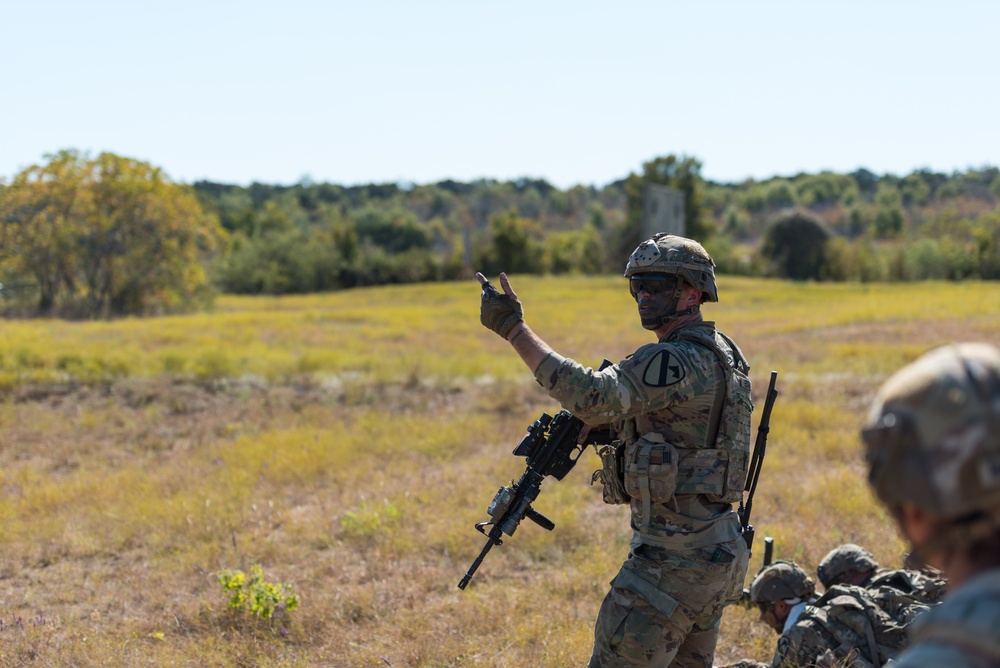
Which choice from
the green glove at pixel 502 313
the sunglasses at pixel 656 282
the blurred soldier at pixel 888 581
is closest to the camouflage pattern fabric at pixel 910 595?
the blurred soldier at pixel 888 581

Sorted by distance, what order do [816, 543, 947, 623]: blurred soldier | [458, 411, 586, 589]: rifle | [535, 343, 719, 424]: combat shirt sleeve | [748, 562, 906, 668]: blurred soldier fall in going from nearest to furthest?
[535, 343, 719, 424]: combat shirt sleeve → [458, 411, 586, 589]: rifle → [748, 562, 906, 668]: blurred soldier → [816, 543, 947, 623]: blurred soldier

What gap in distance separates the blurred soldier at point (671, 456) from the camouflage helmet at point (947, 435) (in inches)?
50.8

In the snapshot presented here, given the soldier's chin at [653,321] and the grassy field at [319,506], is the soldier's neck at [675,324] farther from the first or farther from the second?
the grassy field at [319,506]

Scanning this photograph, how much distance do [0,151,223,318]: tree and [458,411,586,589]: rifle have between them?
30.4 metres

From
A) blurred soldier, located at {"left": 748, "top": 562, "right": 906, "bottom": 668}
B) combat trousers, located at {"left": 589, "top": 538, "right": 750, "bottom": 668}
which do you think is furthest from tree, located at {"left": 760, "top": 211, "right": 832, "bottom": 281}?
combat trousers, located at {"left": 589, "top": 538, "right": 750, "bottom": 668}

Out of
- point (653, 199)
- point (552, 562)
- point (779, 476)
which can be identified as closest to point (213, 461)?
point (552, 562)

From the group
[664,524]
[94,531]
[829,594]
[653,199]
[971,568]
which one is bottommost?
[94,531]

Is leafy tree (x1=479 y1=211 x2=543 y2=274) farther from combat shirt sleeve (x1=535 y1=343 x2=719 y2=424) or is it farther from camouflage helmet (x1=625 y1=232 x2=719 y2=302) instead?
combat shirt sleeve (x1=535 y1=343 x2=719 y2=424)

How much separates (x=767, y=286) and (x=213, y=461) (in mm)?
40832

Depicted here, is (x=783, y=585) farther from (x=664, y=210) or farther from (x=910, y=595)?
(x=664, y=210)

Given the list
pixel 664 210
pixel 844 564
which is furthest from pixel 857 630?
pixel 664 210

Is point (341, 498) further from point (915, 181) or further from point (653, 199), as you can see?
point (915, 181)

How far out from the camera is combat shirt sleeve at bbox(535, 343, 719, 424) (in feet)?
8.51

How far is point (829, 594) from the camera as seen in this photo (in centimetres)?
399
